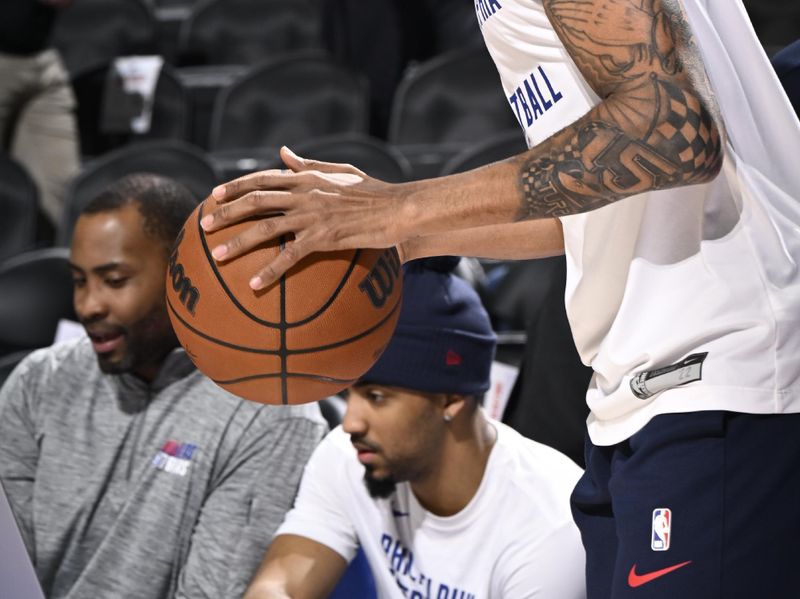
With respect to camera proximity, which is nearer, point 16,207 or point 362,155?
point 362,155

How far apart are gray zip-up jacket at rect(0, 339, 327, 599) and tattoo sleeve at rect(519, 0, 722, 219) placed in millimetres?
1494

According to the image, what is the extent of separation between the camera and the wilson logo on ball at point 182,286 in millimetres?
2002

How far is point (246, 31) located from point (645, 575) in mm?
6234

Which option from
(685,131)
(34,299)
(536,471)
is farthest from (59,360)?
(685,131)

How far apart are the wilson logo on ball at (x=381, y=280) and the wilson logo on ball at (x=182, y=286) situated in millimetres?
274

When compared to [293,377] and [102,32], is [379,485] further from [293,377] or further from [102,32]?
[102,32]

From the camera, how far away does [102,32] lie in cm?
754

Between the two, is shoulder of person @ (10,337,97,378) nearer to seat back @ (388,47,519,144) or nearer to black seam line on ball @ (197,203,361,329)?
black seam line on ball @ (197,203,361,329)

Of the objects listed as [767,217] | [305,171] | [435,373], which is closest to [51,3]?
[435,373]

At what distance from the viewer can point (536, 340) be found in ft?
11.2

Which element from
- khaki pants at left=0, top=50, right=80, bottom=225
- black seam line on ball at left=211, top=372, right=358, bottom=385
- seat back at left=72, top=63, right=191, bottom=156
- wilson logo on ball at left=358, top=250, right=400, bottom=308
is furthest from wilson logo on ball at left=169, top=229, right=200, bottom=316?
seat back at left=72, top=63, right=191, bottom=156

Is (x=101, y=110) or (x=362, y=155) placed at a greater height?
(x=101, y=110)

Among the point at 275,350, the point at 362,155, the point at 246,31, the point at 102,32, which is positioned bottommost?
the point at 275,350

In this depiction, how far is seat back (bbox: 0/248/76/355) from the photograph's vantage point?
4168 millimetres
